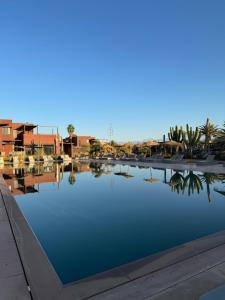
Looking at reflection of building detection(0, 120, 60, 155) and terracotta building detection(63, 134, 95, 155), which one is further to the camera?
terracotta building detection(63, 134, 95, 155)

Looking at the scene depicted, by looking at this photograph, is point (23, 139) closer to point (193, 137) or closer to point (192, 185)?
point (193, 137)

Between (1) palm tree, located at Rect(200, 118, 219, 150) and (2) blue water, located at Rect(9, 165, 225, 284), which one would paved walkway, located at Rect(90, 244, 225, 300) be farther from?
(1) palm tree, located at Rect(200, 118, 219, 150)

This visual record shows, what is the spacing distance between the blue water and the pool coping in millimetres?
332

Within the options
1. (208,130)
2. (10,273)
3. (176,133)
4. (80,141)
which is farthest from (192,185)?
(80,141)

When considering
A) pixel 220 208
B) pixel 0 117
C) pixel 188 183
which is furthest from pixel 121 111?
pixel 220 208

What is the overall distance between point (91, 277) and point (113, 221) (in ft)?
8.92

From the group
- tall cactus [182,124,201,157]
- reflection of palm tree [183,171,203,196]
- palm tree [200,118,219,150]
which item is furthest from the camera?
palm tree [200,118,219,150]

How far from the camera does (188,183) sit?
1106cm

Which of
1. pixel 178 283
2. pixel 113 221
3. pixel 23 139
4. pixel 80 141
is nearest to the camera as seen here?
pixel 178 283

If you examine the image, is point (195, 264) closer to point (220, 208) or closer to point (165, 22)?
point (220, 208)

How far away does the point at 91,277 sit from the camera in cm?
304

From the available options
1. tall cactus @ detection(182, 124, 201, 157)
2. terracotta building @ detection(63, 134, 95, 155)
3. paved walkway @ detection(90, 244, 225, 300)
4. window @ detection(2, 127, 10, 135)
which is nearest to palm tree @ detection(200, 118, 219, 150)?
tall cactus @ detection(182, 124, 201, 157)

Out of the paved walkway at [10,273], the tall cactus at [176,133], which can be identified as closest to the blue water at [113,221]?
the paved walkway at [10,273]

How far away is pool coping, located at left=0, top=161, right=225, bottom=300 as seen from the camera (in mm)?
2588
